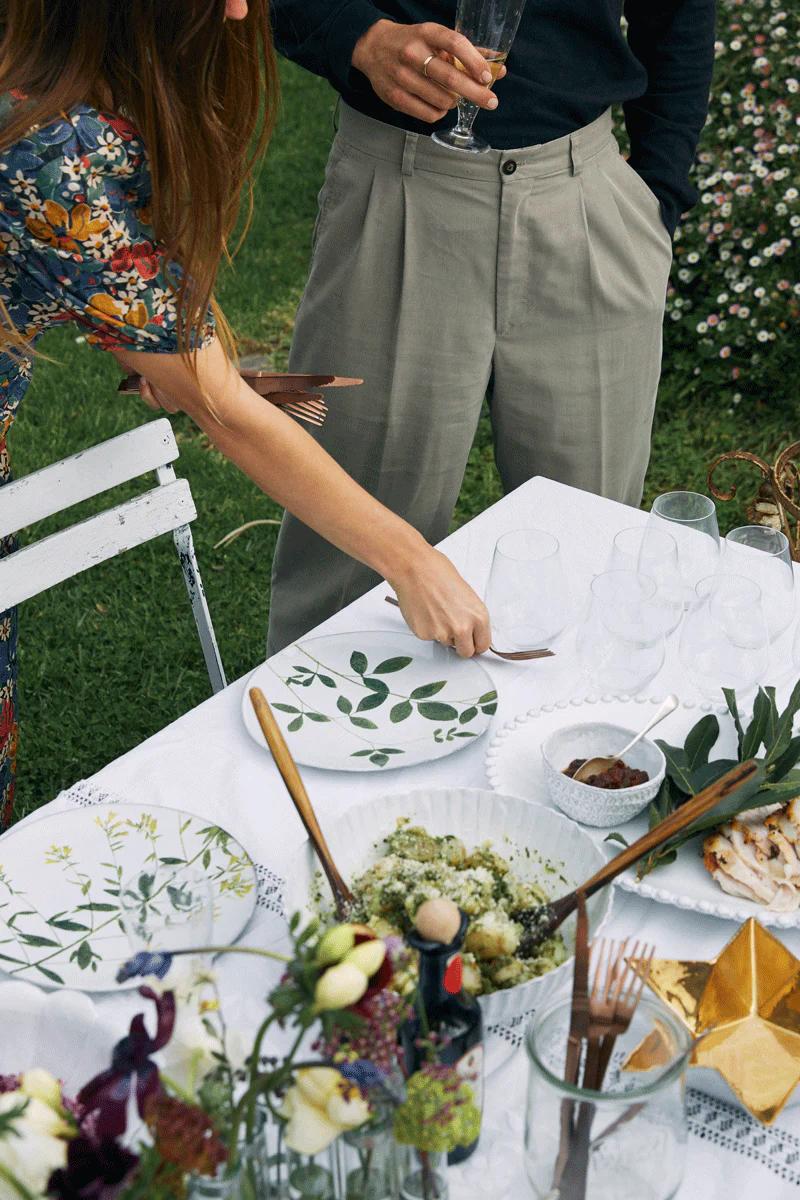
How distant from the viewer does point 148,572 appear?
11.2 ft

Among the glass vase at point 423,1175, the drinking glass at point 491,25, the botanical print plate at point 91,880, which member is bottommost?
the botanical print plate at point 91,880

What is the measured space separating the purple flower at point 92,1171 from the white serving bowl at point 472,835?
45cm

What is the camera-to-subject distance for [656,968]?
1090mm

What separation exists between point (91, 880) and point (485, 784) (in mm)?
413

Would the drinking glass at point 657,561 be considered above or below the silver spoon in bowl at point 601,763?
above

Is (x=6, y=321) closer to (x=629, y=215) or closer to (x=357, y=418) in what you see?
(x=357, y=418)

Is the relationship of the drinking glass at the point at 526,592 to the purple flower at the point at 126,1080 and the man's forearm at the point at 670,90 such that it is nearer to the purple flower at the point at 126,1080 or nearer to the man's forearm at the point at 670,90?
the purple flower at the point at 126,1080

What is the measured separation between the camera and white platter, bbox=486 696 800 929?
1142 mm

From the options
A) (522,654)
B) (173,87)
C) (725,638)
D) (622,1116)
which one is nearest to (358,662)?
(522,654)

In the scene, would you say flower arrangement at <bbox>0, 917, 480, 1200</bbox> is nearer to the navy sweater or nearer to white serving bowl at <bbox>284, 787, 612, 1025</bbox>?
white serving bowl at <bbox>284, 787, 612, 1025</bbox>

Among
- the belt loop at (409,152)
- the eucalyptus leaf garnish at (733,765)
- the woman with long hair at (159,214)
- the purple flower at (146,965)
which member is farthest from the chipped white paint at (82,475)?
the purple flower at (146,965)

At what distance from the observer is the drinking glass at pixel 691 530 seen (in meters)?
1.57

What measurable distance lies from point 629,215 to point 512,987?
1.67 m

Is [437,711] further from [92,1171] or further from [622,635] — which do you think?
[92,1171]
